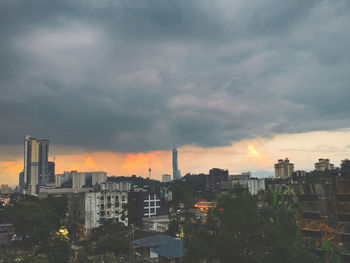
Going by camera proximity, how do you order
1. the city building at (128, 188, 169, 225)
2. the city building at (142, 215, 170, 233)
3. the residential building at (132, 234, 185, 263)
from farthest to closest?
the city building at (128, 188, 169, 225) < the city building at (142, 215, 170, 233) < the residential building at (132, 234, 185, 263)

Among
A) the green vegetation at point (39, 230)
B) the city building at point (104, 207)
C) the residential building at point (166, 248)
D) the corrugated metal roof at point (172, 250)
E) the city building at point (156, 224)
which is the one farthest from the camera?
the city building at point (104, 207)

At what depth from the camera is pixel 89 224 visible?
356 ft

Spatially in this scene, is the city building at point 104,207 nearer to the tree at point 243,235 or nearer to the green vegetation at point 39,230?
the green vegetation at point 39,230

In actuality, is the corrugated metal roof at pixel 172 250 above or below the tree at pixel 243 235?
below

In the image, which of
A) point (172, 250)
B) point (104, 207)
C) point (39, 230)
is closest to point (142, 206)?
point (104, 207)

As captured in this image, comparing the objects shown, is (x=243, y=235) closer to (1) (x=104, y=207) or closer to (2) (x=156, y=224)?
(2) (x=156, y=224)

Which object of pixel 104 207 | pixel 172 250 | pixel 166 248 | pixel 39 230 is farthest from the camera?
pixel 104 207

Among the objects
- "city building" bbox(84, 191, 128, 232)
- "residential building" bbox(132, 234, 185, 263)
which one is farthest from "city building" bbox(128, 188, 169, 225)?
"residential building" bbox(132, 234, 185, 263)

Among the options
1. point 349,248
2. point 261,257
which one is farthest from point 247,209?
point 349,248

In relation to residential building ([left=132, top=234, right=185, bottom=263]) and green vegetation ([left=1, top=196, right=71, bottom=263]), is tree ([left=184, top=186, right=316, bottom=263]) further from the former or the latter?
green vegetation ([left=1, top=196, right=71, bottom=263])

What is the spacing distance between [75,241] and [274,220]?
75.4m

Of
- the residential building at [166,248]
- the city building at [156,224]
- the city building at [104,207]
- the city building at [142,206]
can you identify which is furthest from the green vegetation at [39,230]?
the city building at [156,224]

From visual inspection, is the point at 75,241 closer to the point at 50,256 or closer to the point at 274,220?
the point at 50,256

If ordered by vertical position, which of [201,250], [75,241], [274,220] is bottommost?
[75,241]
